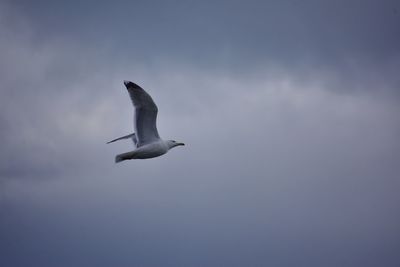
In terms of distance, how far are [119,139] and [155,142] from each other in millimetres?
3396

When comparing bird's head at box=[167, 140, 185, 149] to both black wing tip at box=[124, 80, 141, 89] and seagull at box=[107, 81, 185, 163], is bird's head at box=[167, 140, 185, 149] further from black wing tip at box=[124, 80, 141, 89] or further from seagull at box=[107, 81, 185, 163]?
black wing tip at box=[124, 80, 141, 89]

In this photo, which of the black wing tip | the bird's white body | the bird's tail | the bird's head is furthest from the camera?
the bird's head

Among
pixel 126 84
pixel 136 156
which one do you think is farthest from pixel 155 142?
pixel 126 84

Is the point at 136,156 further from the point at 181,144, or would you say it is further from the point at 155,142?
the point at 181,144

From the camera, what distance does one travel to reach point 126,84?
21422 millimetres

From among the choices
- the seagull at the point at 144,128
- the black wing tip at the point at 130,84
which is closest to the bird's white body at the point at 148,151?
the seagull at the point at 144,128

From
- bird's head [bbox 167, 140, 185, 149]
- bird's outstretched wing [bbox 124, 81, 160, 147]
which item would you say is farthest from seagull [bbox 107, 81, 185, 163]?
bird's head [bbox 167, 140, 185, 149]

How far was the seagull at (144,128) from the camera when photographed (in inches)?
853

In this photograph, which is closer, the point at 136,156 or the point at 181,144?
the point at 136,156

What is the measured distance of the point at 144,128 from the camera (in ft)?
74.8

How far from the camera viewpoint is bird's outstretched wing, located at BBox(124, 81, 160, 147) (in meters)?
21.6

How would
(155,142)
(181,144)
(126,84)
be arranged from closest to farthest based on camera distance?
(126,84) → (155,142) → (181,144)

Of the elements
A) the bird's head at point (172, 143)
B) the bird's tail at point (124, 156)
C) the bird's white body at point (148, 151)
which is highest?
the bird's head at point (172, 143)

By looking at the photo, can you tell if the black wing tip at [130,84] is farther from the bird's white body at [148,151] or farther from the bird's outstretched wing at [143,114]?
the bird's white body at [148,151]
